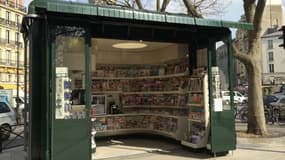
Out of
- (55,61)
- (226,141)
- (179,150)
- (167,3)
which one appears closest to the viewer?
(55,61)

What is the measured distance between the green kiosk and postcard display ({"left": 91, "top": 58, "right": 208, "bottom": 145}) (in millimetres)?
31

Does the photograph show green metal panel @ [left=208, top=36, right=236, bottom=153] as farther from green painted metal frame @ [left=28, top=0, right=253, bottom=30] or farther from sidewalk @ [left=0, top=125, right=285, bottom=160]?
green painted metal frame @ [left=28, top=0, right=253, bottom=30]

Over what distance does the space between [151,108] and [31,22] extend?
5.22 m

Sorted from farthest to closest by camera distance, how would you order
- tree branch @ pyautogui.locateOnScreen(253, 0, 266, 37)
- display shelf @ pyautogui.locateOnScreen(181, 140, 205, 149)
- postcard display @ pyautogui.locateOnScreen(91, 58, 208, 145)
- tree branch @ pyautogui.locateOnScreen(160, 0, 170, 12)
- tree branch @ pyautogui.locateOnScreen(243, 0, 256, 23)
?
tree branch @ pyautogui.locateOnScreen(160, 0, 170, 12), tree branch @ pyautogui.locateOnScreen(243, 0, 256, 23), tree branch @ pyautogui.locateOnScreen(253, 0, 266, 37), postcard display @ pyautogui.locateOnScreen(91, 58, 208, 145), display shelf @ pyautogui.locateOnScreen(181, 140, 205, 149)

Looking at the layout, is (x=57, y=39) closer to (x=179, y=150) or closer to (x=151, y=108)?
(x=179, y=150)

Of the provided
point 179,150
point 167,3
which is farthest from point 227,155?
point 167,3

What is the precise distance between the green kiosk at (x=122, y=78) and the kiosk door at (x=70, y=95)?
19 mm

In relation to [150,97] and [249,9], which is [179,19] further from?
[249,9]

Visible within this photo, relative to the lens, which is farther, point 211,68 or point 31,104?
point 211,68

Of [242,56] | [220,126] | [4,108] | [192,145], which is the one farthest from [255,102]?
[4,108]

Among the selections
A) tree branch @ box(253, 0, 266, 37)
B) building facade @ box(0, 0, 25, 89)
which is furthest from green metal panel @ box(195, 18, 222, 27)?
building facade @ box(0, 0, 25, 89)

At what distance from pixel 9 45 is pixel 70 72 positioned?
4678 cm

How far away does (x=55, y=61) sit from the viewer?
5922 millimetres

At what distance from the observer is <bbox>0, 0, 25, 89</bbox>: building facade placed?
44.8m
